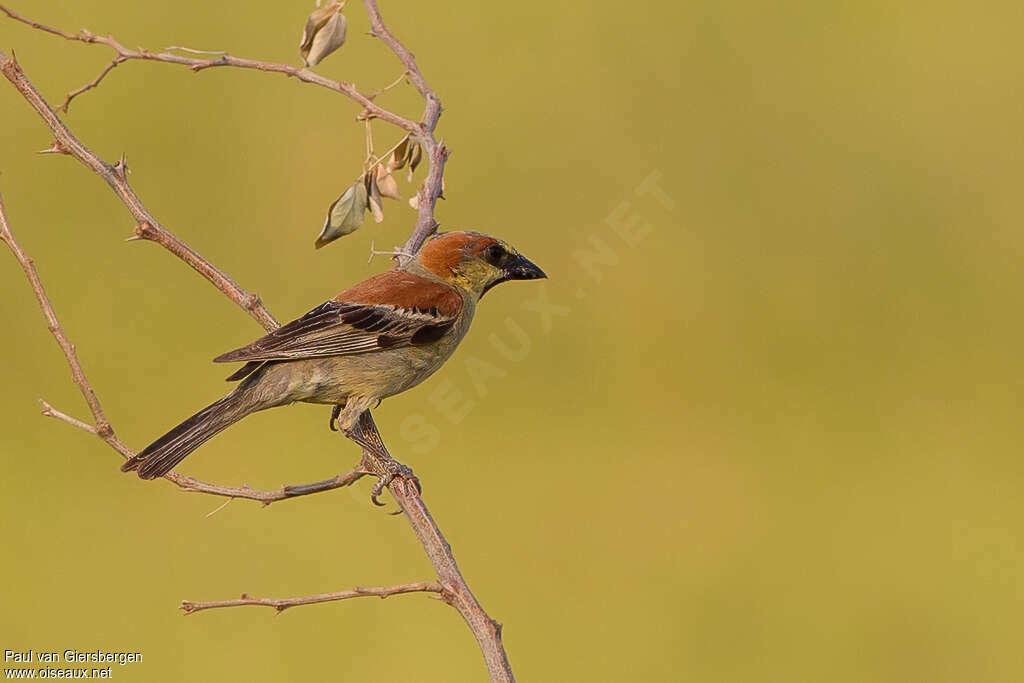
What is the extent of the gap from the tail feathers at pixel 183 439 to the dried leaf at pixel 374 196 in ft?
2.36

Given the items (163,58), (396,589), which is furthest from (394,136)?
(396,589)

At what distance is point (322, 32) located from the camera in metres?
2.77

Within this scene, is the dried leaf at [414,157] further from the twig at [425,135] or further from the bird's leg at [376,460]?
the bird's leg at [376,460]

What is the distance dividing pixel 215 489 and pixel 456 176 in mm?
5222

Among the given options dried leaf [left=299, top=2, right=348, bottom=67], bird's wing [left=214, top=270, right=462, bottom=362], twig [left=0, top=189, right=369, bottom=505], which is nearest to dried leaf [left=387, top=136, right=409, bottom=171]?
dried leaf [left=299, top=2, right=348, bottom=67]

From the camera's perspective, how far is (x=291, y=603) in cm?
205

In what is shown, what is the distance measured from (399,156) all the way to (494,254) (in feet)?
2.19

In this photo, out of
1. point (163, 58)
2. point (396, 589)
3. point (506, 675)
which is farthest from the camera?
point (163, 58)

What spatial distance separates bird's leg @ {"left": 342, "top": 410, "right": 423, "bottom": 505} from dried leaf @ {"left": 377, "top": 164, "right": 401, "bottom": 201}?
699 mm

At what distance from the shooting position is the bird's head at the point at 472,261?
11.6ft

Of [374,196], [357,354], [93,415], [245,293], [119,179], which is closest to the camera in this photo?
[93,415]

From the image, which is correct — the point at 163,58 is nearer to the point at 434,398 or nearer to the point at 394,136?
the point at 434,398

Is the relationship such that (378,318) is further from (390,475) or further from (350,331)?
(390,475)

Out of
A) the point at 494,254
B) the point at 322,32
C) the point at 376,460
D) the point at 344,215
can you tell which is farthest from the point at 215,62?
the point at 494,254
